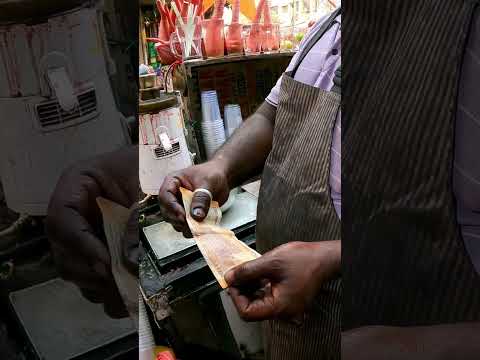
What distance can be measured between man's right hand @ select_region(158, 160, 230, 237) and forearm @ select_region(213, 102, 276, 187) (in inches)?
4.3

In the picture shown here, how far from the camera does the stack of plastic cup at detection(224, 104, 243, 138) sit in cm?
184

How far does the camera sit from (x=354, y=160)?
184mm

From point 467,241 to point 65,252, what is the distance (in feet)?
0.64

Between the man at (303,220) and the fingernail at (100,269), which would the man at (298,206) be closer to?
the man at (303,220)

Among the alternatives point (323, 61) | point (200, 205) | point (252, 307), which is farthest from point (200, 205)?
point (323, 61)

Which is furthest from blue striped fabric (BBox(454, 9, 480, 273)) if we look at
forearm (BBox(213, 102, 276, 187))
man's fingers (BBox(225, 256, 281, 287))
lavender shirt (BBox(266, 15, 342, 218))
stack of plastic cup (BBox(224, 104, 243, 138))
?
stack of plastic cup (BBox(224, 104, 243, 138))

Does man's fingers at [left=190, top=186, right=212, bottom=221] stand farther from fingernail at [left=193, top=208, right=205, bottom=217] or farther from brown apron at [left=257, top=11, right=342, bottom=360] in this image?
brown apron at [left=257, top=11, right=342, bottom=360]

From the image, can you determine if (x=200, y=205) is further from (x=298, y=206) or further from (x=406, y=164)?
(x=406, y=164)

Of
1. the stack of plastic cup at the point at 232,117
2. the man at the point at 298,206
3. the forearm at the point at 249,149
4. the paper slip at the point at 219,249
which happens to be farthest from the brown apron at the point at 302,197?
the stack of plastic cup at the point at 232,117

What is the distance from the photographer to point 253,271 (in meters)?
0.50

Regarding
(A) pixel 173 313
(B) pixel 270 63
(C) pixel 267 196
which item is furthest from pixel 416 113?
(B) pixel 270 63

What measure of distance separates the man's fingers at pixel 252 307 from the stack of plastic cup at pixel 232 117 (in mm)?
1335

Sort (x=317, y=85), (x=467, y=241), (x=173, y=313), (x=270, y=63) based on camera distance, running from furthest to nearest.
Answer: (x=270, y=63) < (x=173, y=313) < (x=317, y=85) < (x=467, y=241)

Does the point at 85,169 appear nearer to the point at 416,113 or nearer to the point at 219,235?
the point at 416,113
